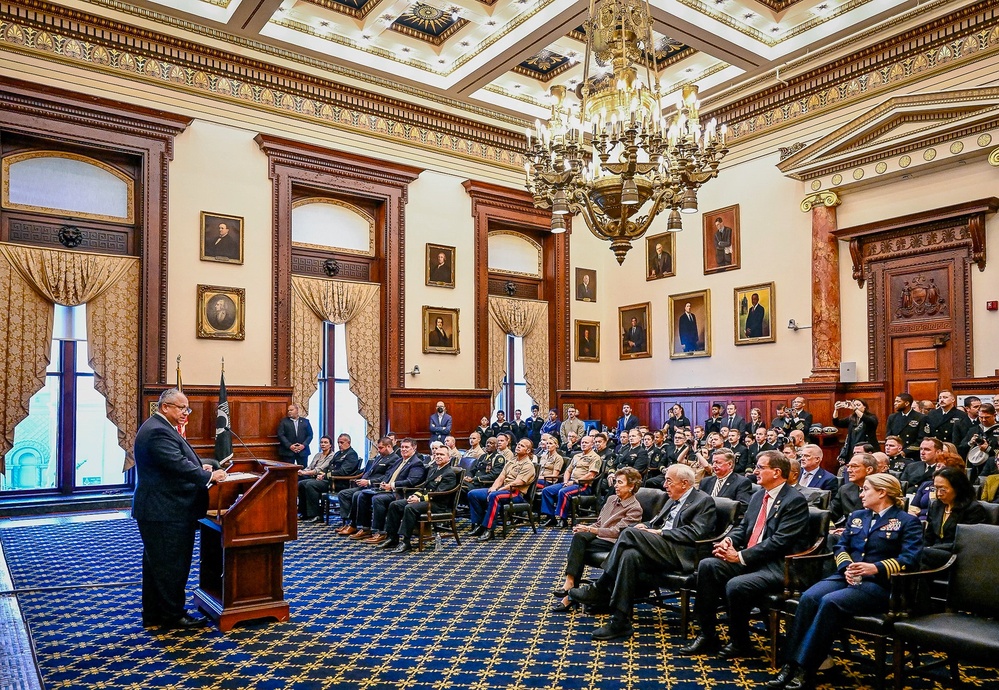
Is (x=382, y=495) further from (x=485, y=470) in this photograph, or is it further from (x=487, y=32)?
(x=487, y=32)

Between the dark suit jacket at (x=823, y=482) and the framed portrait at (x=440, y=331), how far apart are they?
920 cm

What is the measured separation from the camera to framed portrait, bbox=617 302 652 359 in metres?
16.9

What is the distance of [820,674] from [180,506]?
427 centimetres

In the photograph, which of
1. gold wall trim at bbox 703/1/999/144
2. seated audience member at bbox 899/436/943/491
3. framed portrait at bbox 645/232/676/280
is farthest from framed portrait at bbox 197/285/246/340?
seated audience member at bbox 899/436/943/491

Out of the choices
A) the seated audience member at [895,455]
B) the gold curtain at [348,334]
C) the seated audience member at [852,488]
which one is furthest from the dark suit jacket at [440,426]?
the seated audience member at [852,488]

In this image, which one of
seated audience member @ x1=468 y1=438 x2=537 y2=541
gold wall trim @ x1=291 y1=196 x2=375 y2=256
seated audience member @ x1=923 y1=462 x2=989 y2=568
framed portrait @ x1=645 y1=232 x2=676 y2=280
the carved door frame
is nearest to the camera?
seated audience member @ x1=923 y1=462 x2=989 y2=568

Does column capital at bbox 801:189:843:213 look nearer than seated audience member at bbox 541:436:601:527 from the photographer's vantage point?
No

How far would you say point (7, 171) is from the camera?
38.5 ft

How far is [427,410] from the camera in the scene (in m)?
15.2

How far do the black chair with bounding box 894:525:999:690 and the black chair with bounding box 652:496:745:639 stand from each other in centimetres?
134

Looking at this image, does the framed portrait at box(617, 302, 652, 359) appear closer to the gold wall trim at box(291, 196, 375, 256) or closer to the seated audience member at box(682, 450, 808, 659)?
the gold wall trim at box(291, 196, 375, 256)

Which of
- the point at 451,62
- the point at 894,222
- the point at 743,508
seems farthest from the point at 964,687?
the point at 451,62

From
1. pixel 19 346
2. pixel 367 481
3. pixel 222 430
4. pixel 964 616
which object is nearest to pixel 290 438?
pixel 222 430

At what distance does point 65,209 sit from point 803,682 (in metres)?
12.2
